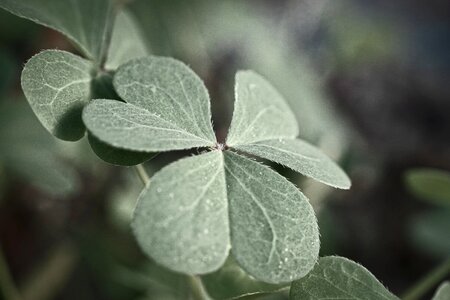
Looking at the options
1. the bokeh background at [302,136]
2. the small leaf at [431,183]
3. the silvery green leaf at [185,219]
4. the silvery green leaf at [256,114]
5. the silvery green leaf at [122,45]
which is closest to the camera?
the silvery green leaf at [185,219]

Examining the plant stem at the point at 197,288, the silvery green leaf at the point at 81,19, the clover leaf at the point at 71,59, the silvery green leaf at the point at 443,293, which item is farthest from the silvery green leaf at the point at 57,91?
the silvery green leaf at the point at 443,293

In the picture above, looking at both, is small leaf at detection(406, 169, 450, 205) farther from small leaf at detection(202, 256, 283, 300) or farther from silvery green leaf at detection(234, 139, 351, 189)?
small leaf at detection(202, 256, 283, 300)

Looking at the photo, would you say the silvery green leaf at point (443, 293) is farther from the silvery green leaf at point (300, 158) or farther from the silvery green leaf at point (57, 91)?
the silvery green leaf at point (57, 91)

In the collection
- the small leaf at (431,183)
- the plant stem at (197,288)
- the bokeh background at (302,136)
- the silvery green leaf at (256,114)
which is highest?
the silvery green leaf at (256,114)

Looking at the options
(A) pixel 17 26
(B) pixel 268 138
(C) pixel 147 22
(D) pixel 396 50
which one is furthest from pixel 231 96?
(D) pixel 396 50

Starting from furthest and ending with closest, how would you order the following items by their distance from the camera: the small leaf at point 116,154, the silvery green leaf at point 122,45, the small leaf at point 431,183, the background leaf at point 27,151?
1. the background leaf at point 27,151
2. the small leaf at point 431,183
3. the silvery green leaf at point 122,45
4. the small leaf at point 116,154

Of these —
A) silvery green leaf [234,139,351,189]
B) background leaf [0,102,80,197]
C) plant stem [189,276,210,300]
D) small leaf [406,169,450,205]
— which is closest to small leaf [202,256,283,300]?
plant stem [189,276,210,300]

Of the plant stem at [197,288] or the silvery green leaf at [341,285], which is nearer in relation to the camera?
the silvery green leaf at [341,285]

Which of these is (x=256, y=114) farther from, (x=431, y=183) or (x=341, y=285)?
(x=431, y=183)
